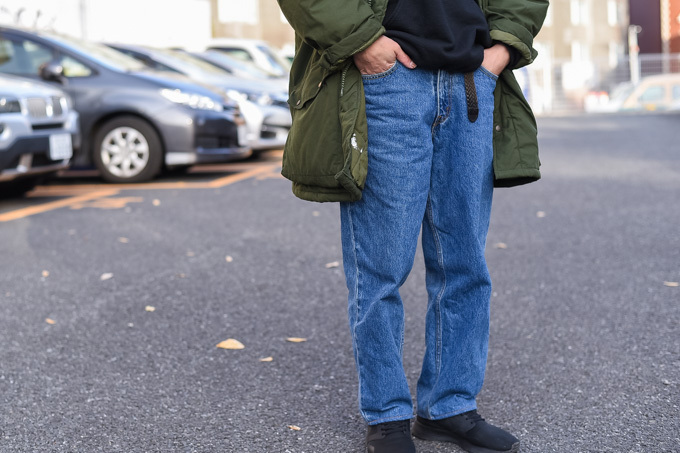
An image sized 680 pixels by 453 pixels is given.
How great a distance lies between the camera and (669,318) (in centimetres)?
408

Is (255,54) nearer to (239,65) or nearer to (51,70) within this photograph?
(239,65)

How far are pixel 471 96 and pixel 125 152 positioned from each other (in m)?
7.51

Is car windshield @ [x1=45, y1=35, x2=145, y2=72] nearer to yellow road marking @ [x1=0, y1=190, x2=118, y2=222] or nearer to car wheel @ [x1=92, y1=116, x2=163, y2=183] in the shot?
car wheel @ [x1=92, y1=116, x2=163, y2=183]

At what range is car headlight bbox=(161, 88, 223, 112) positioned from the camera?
373 inches

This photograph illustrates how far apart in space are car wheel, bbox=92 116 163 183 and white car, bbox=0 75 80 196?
99 centimetres

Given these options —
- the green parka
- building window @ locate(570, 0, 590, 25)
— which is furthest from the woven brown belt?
building window @ locate(570, 0, 590, 25)

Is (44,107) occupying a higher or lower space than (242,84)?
lower

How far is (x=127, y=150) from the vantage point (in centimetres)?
957

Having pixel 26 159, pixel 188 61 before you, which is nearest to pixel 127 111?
pixel 26 159

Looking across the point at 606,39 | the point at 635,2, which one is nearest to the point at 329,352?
the point at 606,39

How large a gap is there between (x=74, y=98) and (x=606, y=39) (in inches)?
1629

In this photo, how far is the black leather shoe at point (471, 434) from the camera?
2.65 meters

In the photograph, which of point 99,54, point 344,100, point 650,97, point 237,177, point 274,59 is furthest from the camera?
point 650,97

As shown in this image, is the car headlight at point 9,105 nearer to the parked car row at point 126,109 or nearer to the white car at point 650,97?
the parked car row at point 126,109
